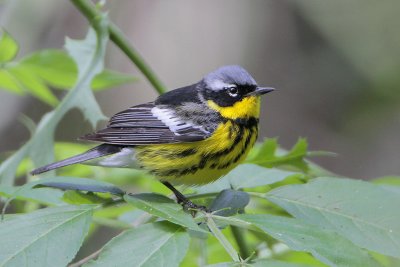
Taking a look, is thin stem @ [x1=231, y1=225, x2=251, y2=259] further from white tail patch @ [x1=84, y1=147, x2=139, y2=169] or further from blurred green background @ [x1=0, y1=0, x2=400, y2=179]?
blurred green background @ [x1=0, y1=0, x2=400, y2=179]

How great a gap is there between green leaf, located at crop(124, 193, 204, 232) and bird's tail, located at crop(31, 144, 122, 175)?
0.55 m

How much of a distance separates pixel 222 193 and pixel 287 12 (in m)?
7.92

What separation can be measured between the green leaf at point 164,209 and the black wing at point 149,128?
2.33 ft

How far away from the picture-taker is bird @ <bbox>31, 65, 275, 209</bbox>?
2.42 meters

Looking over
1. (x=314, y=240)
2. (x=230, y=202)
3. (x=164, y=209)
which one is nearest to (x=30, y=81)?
(x=230, y=202)

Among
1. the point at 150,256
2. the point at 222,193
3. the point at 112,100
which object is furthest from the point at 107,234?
the point at 150,256

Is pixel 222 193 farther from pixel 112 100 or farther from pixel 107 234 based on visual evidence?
pixel 112 100

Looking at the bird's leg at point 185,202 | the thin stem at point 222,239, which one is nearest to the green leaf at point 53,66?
the bird's leg at point 185,202

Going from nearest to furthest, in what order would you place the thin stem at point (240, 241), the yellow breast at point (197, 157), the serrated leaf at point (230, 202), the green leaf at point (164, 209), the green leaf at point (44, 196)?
the green leaf at point (164, 209) < the serrated leaf at point (230, 202) < the green leaf at point (44, 196) < the thin stem at point (240, 241) < the yellow breast at point (197, 157)

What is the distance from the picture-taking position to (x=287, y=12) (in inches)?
376

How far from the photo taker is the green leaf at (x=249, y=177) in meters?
2.03

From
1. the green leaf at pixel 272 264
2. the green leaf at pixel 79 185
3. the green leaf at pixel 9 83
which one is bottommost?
the green leaf at pixel 272 264

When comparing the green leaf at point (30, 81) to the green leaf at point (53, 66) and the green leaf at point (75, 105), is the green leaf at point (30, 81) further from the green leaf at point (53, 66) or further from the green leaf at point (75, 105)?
the green leaf at point (75, 105)

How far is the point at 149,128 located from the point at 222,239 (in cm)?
110
